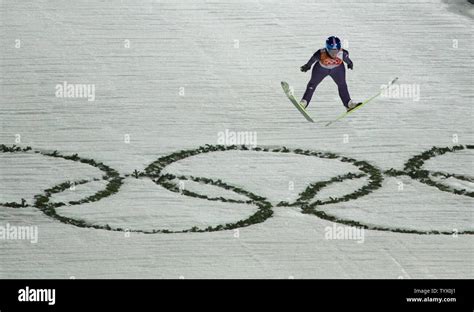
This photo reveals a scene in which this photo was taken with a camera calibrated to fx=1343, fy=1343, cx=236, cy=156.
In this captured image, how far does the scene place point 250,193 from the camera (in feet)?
50.0

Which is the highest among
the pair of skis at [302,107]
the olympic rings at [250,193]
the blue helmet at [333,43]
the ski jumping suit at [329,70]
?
the blue helmet at [333,43]

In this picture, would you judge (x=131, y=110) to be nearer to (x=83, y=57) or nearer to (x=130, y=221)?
(x=83, y=57)

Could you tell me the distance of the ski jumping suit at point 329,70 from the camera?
670 inches

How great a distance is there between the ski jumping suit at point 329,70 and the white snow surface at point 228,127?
0.42 metres

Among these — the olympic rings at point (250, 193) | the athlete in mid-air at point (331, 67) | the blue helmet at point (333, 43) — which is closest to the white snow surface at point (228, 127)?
the olympic rings at point (250, 193)

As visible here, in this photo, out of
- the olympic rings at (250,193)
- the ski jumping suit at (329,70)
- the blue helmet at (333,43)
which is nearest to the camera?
the olympic rings at (250,193)

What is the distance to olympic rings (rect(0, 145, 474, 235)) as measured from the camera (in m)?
14.5

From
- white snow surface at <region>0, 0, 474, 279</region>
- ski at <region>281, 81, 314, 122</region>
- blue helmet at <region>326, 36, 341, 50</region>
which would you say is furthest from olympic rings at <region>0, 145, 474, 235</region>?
blue helmet at <region>326, 36, 341, 50</region>

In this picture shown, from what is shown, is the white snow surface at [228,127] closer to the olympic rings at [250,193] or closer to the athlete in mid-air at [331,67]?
the olympic rings at [250,193]

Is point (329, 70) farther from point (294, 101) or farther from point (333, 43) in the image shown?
point (294, 101)

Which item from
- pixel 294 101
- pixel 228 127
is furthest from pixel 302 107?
pixel 228 127

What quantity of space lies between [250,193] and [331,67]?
2713 mm

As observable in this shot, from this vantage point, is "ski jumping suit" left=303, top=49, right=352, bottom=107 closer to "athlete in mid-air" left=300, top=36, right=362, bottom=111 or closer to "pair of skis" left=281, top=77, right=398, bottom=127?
"athlete in mid-air" left=300, top=36, right=362, bottom=111

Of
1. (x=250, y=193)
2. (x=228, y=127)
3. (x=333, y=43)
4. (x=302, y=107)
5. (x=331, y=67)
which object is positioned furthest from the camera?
(x=302, y=107)
